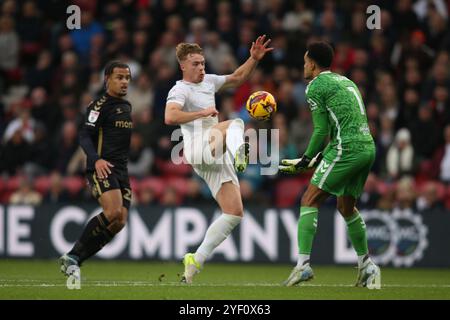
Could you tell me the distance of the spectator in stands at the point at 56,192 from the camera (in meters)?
17.6

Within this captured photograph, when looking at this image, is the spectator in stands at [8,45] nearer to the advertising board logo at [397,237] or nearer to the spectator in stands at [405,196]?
the advertising board logo at [397,237]

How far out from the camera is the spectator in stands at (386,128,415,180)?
645 inches

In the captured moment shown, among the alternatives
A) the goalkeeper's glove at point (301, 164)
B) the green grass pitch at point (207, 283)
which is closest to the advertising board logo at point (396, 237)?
the green grass pitch at point (207, 283)

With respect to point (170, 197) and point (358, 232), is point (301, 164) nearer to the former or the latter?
point (358, 232)

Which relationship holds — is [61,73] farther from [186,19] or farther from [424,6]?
[424,6]

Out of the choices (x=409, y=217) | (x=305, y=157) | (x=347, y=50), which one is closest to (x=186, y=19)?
(x=347, y=50)

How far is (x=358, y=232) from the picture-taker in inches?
407

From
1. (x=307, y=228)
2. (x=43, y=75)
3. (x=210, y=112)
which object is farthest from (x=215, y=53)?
(x=307, y=228)

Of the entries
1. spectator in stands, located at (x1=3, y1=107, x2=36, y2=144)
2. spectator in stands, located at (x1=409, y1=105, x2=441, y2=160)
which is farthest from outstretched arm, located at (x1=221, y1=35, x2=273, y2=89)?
spectator in stands, located at (x1=3, y1=107, x2=36, y2=144)

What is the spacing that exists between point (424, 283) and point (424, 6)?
318 inches

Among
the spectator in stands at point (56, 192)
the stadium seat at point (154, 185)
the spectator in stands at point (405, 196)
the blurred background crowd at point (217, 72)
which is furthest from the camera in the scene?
the spectator in stands at point (56, 192)

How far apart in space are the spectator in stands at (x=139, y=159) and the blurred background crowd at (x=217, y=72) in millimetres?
25

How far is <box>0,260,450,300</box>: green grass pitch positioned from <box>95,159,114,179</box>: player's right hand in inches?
44.8

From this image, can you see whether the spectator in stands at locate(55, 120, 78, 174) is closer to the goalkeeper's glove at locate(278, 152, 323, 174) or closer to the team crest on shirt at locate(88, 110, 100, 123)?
the team crest on shirt at locate(88, 110, 100, 123)
